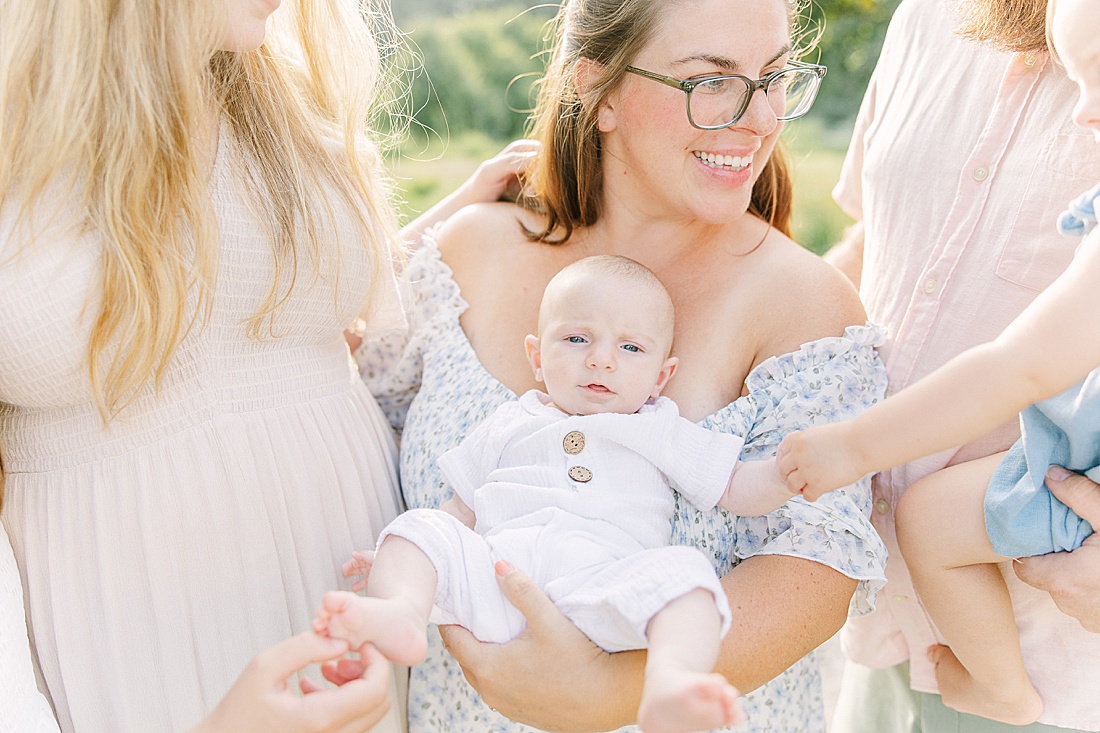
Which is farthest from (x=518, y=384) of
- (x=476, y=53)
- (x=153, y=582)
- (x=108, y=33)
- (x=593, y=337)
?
(x=476, y=53)

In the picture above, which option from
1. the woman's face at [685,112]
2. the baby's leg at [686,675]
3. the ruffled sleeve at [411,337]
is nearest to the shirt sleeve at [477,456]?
the ruffled sleeve at [411,337]

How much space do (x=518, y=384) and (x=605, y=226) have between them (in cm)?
44

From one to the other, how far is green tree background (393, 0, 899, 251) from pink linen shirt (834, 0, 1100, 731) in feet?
19.4

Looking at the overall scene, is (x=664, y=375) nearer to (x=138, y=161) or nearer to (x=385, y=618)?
(x=385, y=618)

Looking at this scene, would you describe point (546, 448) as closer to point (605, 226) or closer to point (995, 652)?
point (605, 226)

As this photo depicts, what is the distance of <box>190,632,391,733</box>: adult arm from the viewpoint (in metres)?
1.38

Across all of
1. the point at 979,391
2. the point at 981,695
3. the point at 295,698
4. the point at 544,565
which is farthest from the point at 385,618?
the point at 981,695

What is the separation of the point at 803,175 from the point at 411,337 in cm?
622

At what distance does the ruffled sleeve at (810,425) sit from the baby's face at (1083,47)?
1.60ft

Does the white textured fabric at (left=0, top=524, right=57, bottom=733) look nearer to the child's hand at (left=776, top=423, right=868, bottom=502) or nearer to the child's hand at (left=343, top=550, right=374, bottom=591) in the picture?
the child's hand at (left=343, top=550, right=374, bottom=591)

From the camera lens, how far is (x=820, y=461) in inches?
61.8

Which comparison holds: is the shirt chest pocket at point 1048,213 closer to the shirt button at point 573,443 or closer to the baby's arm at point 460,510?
the shirt button at point 573,443

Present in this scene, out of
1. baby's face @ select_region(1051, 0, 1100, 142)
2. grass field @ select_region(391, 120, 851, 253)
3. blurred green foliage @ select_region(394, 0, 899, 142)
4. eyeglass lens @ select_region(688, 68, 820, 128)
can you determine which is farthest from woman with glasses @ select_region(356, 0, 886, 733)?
blurred green foliage @ select_region(394, 0, 899, 142)

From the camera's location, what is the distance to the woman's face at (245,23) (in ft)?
5.32
